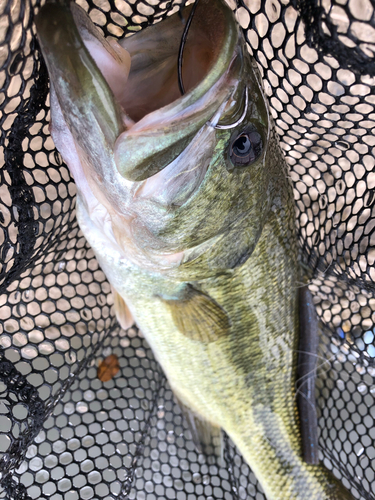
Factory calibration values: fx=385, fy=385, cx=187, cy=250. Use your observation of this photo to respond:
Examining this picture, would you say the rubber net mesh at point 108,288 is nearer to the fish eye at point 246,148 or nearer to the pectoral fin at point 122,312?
the pectoral fin at point 122,312

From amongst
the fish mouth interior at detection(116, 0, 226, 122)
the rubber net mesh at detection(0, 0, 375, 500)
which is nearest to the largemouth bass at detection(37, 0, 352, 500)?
the fish mouth interior at detection(116, 0, 226, 122)

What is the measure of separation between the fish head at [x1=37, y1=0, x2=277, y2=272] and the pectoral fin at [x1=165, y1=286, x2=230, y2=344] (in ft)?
1.03

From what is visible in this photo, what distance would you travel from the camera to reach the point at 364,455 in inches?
91.0

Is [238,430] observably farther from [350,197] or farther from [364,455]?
[350,197]

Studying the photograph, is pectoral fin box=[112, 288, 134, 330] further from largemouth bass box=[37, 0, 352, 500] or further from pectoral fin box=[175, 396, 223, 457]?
pectoral fin box=[175, 396, 223, 457]

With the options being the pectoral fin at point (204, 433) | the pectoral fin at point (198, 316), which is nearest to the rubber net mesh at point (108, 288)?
the pectoral fin at point (204, 433)

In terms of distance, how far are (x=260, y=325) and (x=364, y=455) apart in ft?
4.16

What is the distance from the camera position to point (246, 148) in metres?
1.16

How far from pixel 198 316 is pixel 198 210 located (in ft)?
1.87

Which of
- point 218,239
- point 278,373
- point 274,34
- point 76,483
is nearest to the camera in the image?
point 218,239

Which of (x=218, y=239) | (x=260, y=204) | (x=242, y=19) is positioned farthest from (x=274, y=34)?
(x=218, y=239)

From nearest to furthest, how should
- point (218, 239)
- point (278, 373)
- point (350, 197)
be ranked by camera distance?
1. point (218, 239)
2. point (278, 373)
3. point (350, 197)

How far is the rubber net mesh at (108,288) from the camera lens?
1.28 metres

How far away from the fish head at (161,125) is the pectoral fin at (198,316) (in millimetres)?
315
